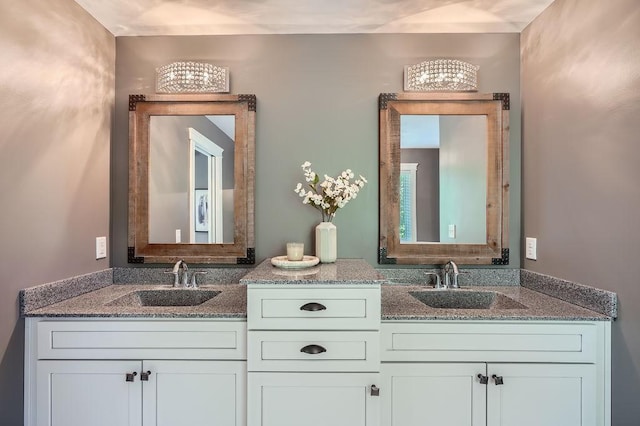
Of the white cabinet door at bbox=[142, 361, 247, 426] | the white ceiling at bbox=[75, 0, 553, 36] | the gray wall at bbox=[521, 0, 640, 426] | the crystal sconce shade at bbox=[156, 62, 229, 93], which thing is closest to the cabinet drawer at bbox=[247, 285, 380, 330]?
the white cabinet door at bbox=[142, 361, 247, 426]

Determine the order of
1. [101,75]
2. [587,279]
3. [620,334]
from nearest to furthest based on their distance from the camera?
[620,334]
[587,279]
[101,75]

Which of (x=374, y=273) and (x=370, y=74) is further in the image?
(x=370, y=74)

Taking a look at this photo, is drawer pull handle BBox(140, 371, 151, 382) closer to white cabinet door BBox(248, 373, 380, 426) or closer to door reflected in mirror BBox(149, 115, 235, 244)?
white cabinet door BBox(248, 373, 380, 426)

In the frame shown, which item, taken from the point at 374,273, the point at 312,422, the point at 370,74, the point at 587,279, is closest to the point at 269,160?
the point at 370,74

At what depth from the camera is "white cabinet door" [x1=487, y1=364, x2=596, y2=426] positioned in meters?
1.38

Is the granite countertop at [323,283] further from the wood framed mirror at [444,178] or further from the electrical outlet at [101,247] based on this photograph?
the wood framed mirror at [444,178]

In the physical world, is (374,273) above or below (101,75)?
below

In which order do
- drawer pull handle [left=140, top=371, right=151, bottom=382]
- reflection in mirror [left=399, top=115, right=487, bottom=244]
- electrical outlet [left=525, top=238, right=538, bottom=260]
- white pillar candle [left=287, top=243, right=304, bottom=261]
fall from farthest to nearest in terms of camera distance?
1. reflection in mirror [left=399, top=115, right=487, bottom=244]
2. electrical outlet [left=525, top=238, right=538, bottom=260]
3. white pillar candle [left=287, top=243, right=304, bottom=261]
4. drawer pull handle [left=140, top=371, right=151, bottom=382]

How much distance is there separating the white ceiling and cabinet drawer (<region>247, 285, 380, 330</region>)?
4.75 ft

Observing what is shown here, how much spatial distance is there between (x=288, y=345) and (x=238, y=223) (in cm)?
82

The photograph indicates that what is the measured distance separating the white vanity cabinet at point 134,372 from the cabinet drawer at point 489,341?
0.69m

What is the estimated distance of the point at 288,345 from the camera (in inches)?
54.1

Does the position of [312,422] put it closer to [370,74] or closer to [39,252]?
[39,252]

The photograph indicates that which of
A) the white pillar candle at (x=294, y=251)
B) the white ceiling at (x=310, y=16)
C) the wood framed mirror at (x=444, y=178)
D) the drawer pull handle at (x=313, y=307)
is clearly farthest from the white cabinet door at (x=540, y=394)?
the white ceiling at (x=310, y=16)
